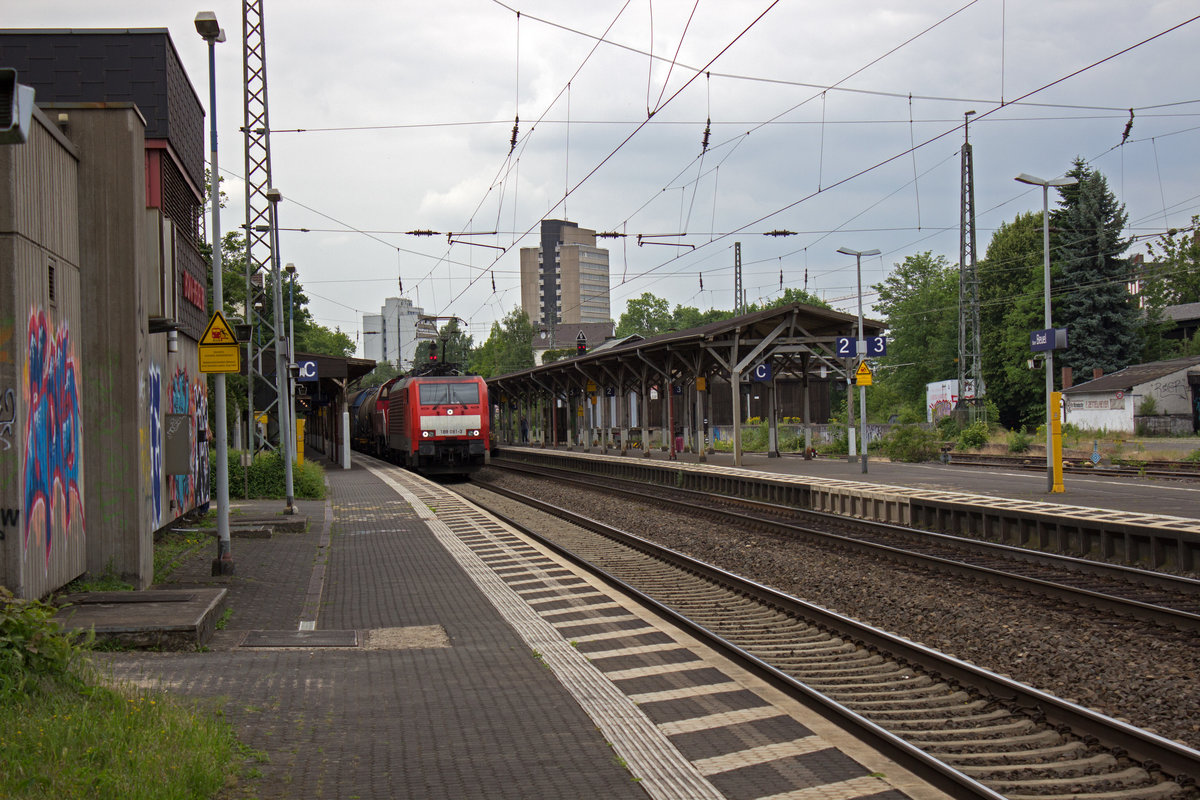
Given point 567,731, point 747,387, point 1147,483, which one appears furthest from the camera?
point 747,387

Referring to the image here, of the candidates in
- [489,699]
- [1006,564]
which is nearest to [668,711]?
[489,699]

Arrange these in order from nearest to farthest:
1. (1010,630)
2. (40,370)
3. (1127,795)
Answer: (1127,795), (40,370), (1010,630)

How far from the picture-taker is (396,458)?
40.1m

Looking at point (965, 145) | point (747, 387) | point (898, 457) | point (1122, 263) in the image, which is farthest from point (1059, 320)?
point (898, 457)

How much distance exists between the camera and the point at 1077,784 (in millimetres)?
5031

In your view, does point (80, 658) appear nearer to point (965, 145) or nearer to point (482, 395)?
point (482, 395)

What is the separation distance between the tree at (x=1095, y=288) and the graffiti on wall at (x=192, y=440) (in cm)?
4276

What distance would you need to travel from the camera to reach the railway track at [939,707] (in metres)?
5.05

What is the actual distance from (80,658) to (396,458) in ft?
114

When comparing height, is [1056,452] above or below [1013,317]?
below

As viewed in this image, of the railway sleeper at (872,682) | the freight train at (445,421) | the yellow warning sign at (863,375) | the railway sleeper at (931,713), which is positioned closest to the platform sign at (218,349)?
the railway sleeper at (872,682)

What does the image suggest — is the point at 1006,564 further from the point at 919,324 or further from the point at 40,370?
the point at 919,324

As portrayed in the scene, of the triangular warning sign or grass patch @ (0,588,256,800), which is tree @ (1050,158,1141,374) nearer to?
the triangular warning sign

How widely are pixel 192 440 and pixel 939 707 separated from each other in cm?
1336
